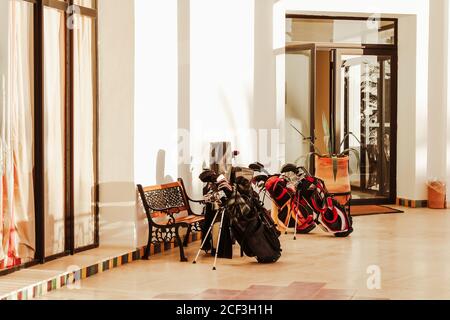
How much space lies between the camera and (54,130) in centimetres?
675

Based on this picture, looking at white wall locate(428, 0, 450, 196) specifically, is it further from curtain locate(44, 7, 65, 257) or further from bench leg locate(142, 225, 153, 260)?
curtain locate(44, 7, 65, 257)

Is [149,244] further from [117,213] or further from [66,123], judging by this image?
[66,123]

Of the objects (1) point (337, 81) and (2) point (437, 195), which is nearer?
(2) point (437, 195)

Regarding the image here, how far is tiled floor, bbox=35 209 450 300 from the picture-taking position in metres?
5.71


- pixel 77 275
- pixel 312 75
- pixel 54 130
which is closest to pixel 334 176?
pixel 312 75

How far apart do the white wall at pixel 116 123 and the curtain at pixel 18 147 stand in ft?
3.34

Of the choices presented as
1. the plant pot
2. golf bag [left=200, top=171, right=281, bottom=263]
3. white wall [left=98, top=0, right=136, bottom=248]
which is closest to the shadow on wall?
white wall [left=98, top=0, right=136, bottom=248]

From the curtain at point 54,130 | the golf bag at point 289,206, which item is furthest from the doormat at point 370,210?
the curtain at point 54,130

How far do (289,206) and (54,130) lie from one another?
2.96m

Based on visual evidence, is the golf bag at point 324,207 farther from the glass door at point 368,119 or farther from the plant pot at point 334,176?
the glass door at point 368,119

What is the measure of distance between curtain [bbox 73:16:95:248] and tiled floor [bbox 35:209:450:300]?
61 cm

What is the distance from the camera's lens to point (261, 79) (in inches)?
390
